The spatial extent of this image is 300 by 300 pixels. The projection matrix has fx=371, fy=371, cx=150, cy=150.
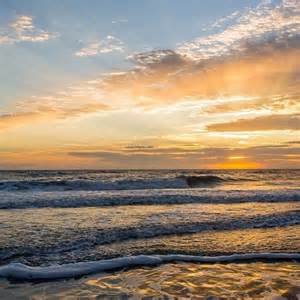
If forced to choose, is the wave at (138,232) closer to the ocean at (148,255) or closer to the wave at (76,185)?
the ocean at (148,255)

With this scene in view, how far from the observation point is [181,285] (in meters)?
5.84

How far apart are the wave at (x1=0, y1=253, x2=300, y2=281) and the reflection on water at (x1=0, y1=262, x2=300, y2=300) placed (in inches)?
12.3

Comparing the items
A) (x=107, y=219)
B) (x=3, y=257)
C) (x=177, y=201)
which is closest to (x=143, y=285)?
(x=3, y=257)

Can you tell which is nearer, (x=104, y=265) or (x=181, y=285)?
(x=181, y=285)

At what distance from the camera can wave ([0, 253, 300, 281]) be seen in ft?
20.6

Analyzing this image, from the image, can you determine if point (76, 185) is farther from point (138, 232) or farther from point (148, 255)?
point (148, 255)

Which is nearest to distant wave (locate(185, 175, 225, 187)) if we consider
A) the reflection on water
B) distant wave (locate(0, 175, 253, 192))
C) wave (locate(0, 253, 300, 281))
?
distant wave (locate(0, 175, 253, 192))

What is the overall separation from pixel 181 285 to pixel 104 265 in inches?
66.4

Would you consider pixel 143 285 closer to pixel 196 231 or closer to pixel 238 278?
pixel 238 278

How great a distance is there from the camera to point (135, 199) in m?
19.6

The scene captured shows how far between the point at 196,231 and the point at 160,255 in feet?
9.66

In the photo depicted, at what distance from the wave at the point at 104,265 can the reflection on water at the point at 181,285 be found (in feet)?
1.03

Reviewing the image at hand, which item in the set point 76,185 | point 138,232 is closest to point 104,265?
point 138,232

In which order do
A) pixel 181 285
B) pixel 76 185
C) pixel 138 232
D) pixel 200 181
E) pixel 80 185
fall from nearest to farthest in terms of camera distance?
pixel 181 285 < pixel 138 232 < pixel 76 185 < pixel 80 185 < pixel 200 181
